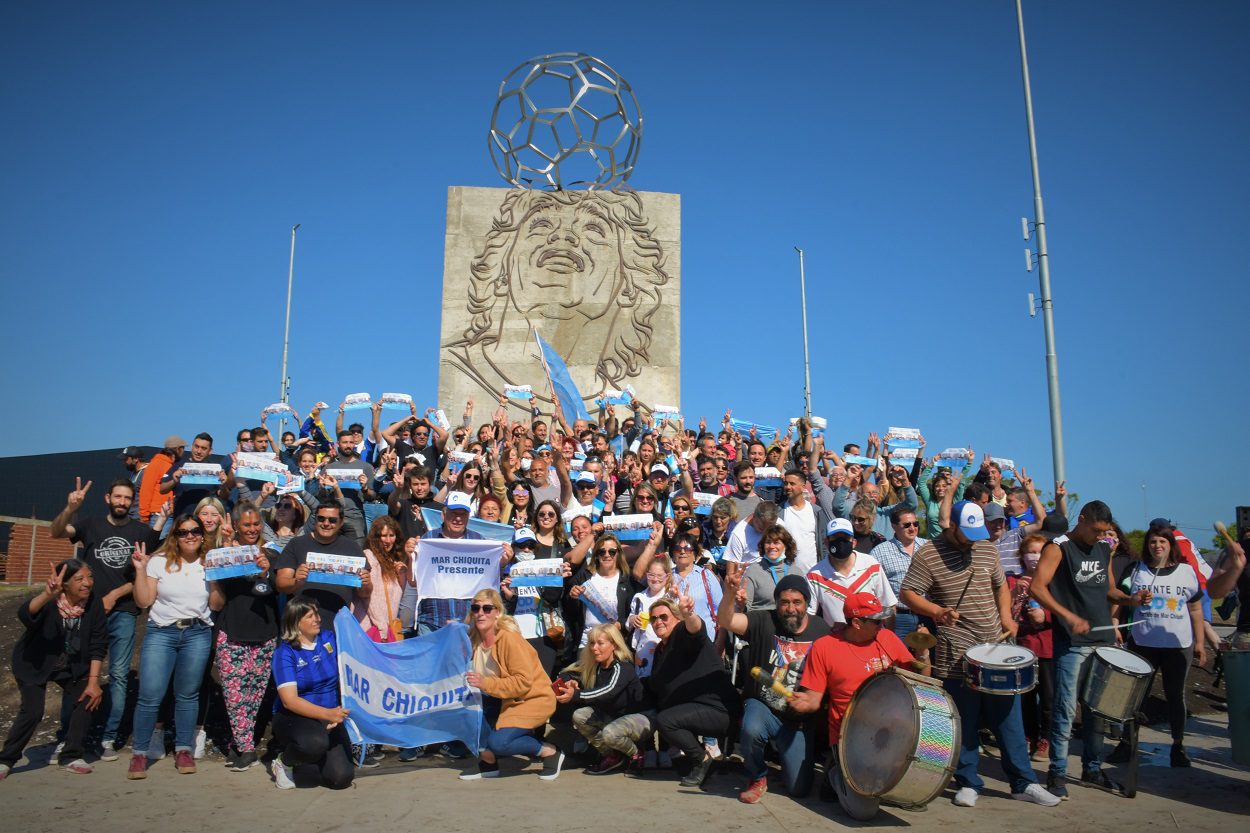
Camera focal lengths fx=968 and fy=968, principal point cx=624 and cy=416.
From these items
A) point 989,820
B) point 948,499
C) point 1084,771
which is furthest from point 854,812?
point 948,499

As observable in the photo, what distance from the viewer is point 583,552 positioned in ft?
27.6

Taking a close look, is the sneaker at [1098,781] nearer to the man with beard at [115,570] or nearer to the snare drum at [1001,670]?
the snare drum at [1001,670]

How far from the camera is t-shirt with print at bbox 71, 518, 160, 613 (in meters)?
7.78

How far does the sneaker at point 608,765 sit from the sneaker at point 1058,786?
9.90ft

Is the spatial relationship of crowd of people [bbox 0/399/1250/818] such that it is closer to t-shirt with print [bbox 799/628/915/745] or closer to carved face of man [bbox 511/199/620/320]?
t-shirt with print [bbox 799/628/915/745]

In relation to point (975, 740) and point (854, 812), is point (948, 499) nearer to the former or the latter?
point (975, 740)

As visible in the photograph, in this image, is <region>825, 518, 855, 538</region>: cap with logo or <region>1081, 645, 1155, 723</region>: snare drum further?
<region>825, 518, 855, 538</region>: cap with logo

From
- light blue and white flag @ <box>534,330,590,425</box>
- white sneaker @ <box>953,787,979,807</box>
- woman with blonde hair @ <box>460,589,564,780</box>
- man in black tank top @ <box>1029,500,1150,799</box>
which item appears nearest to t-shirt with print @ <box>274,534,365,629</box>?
woman with blonde hair @ <box>460,589,564,780</box>

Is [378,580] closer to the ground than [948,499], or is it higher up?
closer to the ground

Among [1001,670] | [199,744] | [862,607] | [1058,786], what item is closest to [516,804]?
[862,607]

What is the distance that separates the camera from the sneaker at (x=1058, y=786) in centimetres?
650

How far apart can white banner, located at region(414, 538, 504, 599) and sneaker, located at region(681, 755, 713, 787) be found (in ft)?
8.04

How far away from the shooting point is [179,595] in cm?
760

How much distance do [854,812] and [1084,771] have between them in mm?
2069
